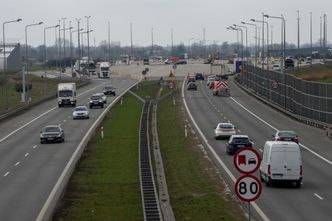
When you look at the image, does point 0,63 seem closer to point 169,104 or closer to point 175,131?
point 169,104

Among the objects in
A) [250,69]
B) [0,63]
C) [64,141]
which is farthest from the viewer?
[0,63]

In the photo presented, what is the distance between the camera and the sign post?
19641 millimetres

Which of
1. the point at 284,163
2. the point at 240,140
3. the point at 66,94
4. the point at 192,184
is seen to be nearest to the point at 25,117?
the point at 66,94

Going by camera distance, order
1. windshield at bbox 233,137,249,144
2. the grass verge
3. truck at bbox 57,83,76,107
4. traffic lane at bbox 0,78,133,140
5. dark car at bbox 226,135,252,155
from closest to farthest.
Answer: the grass verge → dark car at bbox 226,135,252,155 → windshield at bbox 233,137,249,144 → traffic lane at bbox 0,78,133,140 → truck at bbox 57,83,76,107

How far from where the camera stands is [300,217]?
30.7 meters

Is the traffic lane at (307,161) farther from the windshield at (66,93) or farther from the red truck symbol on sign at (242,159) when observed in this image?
the windshield at (66,93)

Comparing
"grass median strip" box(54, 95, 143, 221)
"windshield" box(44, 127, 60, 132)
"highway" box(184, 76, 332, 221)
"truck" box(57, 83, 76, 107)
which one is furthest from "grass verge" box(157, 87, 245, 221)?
"truck" box(57, 83, 76, 107)

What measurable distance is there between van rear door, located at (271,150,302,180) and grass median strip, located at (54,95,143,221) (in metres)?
5.46

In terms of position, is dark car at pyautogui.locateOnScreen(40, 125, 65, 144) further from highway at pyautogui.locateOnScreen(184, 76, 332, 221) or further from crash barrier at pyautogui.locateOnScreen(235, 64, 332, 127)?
crash barrier at pyautogui.locateOnScreen(235, 64, 332, 127)

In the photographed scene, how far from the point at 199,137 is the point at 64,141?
354 inches

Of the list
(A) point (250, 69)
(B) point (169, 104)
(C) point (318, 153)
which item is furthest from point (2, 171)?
(A) point (250, 69)

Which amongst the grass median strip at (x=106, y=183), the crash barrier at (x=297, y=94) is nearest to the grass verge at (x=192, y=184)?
the grass median strip at (x=106, y=183)

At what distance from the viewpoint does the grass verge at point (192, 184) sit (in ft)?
103

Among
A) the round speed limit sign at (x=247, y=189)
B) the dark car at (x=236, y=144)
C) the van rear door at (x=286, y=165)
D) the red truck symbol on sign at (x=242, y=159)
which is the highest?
the red truck symbol on sign at (x=242, y=159)
